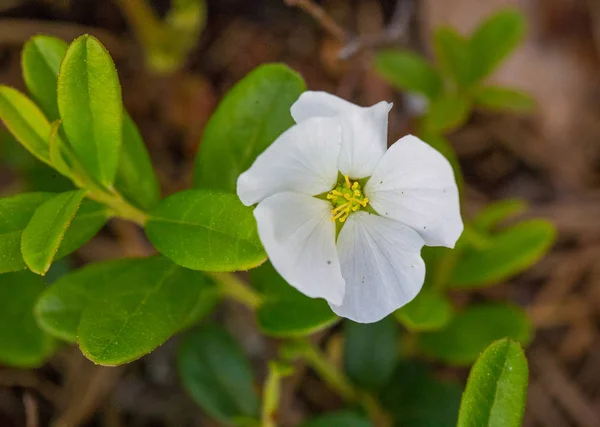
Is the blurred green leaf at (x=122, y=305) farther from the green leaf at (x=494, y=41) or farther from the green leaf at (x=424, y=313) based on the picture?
the green leaf at (x=494, y=41)

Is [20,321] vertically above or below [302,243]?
below

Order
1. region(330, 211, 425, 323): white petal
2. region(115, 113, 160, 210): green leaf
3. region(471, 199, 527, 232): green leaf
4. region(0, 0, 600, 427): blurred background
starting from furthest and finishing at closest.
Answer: region(0, 0, 600, 427): blurred background
region(471, 199, 527, 232): green leaf
region(115, 113, 160, 210): green leaf
region(330, 211, 425, 323): white petal

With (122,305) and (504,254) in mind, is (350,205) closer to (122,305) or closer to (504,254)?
(122,305)

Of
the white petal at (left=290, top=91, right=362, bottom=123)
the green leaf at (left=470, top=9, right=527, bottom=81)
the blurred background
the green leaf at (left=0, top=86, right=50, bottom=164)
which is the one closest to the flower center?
the white petal at (left=290, top=91, right=362, bottom=123)

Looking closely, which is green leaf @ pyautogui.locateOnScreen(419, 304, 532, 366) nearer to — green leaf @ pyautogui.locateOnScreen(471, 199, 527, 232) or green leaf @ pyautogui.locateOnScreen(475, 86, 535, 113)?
green leaf @ pyautogui.locateOnScreen(471, 199, 527, 232)

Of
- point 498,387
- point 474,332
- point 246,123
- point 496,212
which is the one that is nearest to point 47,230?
point 246,123

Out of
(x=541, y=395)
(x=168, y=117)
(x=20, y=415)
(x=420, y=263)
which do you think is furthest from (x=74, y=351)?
(x=541, y=395)

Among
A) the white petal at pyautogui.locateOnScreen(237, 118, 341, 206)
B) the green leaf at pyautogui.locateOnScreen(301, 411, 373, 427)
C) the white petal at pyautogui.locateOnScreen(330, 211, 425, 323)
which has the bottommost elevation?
the green leaf at pyautogui.locateOnScreen(301, 411, 373, 427)
